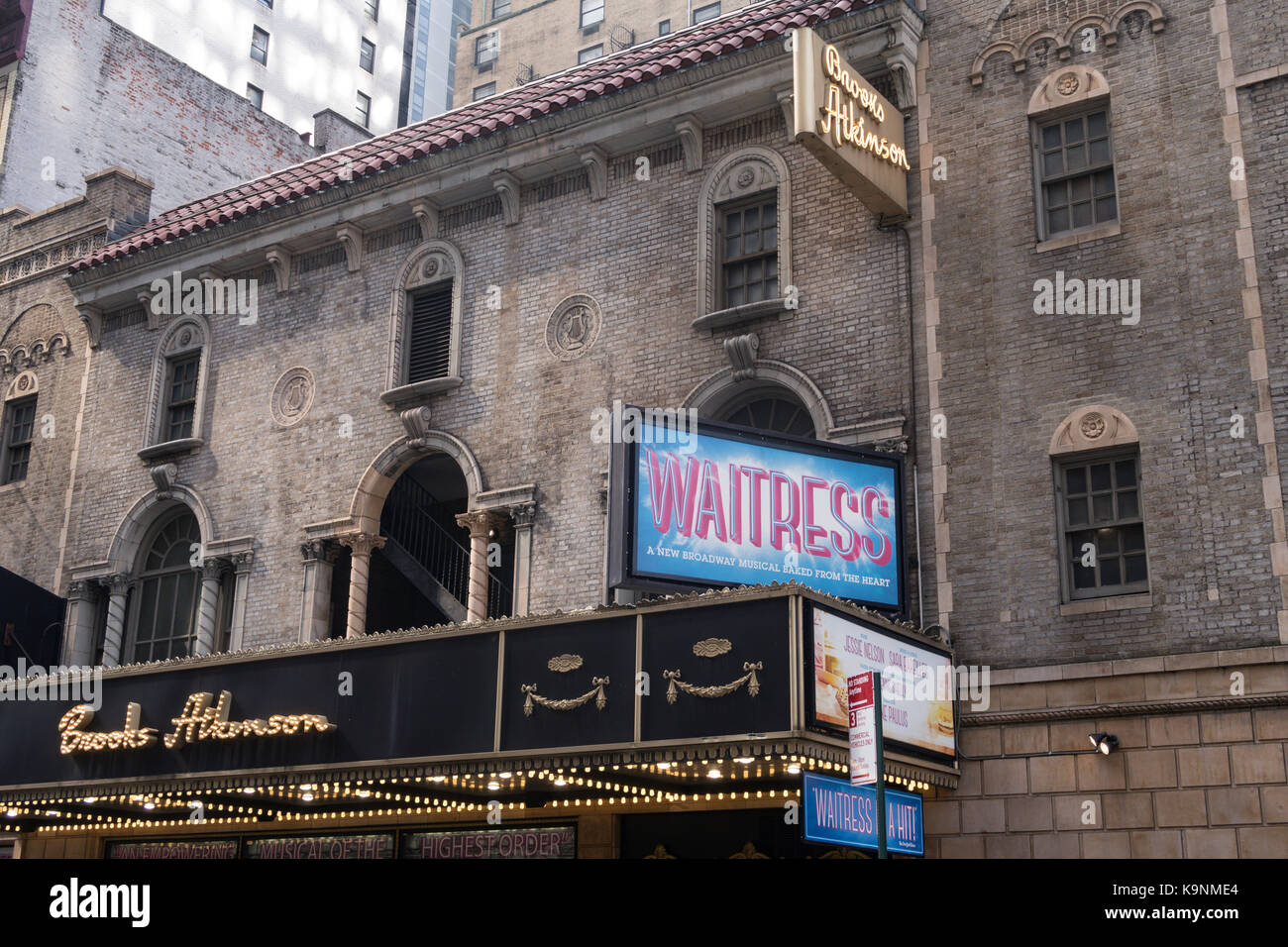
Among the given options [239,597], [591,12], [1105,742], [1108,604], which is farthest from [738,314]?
[591,12]

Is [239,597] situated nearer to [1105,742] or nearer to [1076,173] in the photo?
[1105,742]

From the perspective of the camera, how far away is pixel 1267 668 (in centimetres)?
1473

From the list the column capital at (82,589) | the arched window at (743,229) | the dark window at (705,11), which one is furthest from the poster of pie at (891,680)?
the dark window at (705,11)


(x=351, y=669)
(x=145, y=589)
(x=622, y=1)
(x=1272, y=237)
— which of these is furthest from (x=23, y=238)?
(x=622, y=1)

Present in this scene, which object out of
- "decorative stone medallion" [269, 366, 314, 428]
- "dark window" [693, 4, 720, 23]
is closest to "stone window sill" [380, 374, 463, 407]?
"decorative stone medallion" [269, 366, 314, 428]

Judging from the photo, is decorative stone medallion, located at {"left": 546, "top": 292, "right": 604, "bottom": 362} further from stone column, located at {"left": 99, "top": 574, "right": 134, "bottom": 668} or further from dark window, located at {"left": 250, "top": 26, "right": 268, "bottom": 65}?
dark window, located at {"left": 250, "top": 26, "right": 268, "bottom": 65}

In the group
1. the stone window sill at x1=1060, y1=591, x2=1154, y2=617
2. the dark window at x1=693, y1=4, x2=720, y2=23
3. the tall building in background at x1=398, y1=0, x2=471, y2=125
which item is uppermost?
the tall building in background at x1=398, y1=0, x2=471, y2=125

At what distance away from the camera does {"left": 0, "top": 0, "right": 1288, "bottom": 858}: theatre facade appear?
603 inches

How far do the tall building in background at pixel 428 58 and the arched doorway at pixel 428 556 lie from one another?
4139 cm

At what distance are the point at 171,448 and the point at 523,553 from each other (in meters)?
8.33

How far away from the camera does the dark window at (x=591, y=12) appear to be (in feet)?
185

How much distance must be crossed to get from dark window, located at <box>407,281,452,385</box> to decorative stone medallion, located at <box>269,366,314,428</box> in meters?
2.12

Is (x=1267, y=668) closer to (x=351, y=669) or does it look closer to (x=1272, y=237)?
(x=1272, y=237)

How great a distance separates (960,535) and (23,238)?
21909mm
